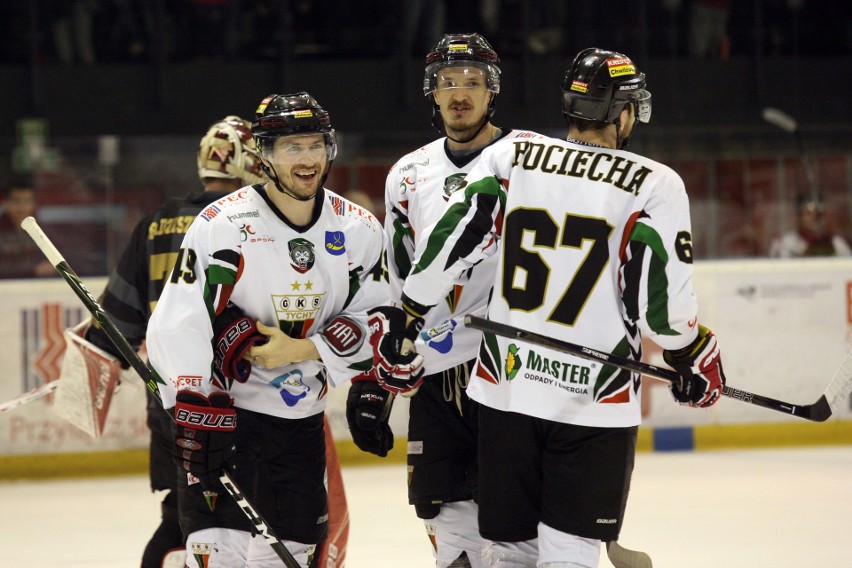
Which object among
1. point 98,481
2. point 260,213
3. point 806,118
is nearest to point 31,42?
point 98,481

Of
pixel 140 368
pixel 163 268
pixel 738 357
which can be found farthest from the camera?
pixel 738 357

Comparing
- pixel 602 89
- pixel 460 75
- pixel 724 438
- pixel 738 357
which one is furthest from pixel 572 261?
pixel 724 438

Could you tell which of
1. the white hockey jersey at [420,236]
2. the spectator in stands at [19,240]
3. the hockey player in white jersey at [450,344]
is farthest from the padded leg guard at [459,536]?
the spectator in stands at [19,240]

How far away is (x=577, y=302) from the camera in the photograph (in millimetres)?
2537

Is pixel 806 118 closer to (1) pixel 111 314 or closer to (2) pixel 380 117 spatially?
(2) pixel 380 117

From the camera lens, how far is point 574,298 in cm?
254

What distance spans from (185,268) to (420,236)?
623mm

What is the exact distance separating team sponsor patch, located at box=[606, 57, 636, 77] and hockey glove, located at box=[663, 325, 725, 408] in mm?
548

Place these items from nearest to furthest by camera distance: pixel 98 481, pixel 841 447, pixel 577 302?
pixel 577 302, pixel 98 481, pixel 841 447

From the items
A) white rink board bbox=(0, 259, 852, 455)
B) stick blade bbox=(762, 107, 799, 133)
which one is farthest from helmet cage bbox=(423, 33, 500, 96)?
stick blade bbox=(762, 107, 799, 133)

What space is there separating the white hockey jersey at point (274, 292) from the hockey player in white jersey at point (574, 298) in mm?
289

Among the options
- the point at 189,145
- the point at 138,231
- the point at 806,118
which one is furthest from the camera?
the point at 806,118

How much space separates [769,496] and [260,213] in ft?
10.2

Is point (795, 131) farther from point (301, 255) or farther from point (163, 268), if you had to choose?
point (301, 255)
